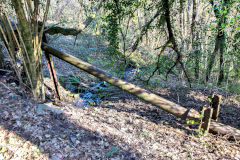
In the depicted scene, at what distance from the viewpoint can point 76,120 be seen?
3.08 m

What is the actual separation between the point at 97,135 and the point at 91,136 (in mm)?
107

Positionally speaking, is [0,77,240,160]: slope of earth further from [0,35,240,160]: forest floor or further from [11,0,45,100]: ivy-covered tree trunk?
[11,0,45,100]: ivy-covered tree trunk

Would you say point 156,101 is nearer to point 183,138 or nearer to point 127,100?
point 183,138

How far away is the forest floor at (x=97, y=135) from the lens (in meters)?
2.18

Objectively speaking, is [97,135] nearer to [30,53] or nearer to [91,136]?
[91,136]

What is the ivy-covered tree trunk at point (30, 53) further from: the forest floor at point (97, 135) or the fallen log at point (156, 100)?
the fallen log at point (156, 100)

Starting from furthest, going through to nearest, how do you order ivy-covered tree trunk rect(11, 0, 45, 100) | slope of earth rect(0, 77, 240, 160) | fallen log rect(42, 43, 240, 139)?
fallen log rect(42, 43, 240, 139) < ivy-covered tree trunk rect(11, 0, 45, 100) < slope of earth rect(0, 77, 240, 160)

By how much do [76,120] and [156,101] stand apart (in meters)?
1.58

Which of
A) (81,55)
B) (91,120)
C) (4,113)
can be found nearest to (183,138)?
(91,120)

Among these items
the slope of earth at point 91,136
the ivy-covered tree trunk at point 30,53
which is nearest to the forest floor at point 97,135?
the slope of earth at point 91,136

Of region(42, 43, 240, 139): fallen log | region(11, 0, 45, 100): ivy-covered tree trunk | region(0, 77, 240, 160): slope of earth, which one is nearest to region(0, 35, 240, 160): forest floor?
region(0, 77, 240, 160): slope of earth

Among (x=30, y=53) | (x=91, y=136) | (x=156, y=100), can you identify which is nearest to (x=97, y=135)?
(x=91, y=136)

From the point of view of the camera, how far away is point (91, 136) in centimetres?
271

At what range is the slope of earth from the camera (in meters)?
2.17
